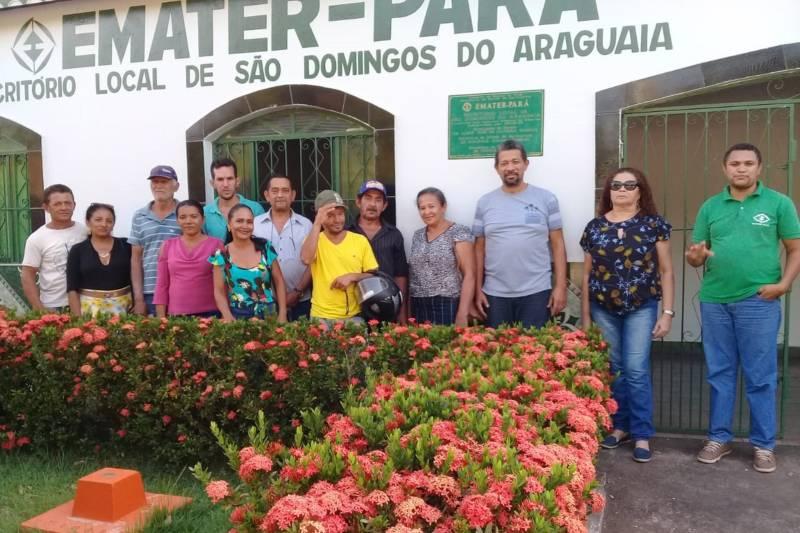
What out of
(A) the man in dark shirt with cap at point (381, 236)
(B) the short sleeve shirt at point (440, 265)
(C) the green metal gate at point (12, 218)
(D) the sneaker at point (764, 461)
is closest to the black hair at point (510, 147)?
(B) the short sleeve shirt at point (440, 265)

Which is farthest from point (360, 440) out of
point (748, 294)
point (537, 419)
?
point (748, 294)

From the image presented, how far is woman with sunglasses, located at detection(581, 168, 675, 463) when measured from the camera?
389 cm

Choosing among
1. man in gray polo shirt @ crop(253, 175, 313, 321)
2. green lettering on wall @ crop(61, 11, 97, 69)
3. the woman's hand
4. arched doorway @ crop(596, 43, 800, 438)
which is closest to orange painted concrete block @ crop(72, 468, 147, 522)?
man in gray polo shirt @ crop(253, 175, 313, 321)

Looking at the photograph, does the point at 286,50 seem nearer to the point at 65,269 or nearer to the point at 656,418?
the point at 65,269

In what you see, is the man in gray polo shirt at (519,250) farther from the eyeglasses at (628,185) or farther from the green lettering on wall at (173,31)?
the green lettering on wall at (173,31)

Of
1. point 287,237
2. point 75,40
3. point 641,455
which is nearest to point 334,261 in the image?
point 287,237

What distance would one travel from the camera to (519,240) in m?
4.31

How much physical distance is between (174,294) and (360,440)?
2.73m

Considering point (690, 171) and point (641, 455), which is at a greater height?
point (690, 171)

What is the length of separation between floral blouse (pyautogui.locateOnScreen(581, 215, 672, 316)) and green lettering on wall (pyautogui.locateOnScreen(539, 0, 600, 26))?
1524 millimetres

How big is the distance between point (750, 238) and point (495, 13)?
225cm

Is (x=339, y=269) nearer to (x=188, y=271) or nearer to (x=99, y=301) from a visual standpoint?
(x=188, y=271)

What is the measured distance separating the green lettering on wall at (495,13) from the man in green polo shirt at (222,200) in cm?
202

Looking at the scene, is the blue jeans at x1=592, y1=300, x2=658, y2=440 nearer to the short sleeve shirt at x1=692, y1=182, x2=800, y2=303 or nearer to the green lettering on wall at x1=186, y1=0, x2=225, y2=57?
the short sleeve shirt at x1=692, y1=182, x2=800, y2=303
